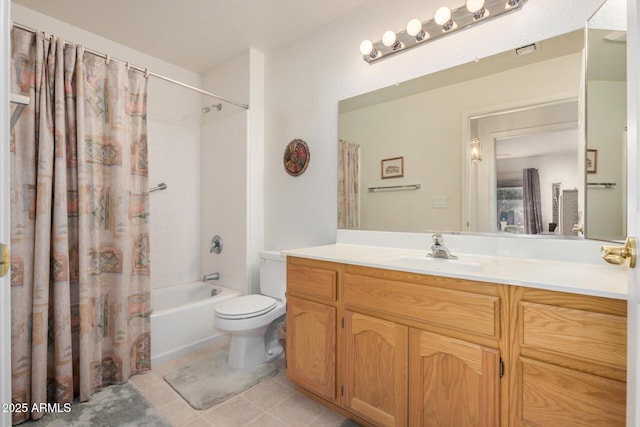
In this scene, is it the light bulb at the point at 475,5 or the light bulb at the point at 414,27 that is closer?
the light bulb at the point at 475,5

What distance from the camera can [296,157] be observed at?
238 cm

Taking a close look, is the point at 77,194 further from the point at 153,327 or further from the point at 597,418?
the point at 597,418

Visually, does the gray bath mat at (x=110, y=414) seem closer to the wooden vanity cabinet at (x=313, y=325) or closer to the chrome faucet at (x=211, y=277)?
the wooden vanity cabinet at (x=313, y=325)

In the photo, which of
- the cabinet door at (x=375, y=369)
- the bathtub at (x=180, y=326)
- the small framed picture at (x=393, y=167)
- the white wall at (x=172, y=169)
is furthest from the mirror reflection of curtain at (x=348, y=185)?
the white wall at (x=172, y=169)

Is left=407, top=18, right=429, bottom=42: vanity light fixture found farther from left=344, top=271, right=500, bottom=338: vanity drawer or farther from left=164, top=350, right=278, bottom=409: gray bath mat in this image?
left=164, top=350, right=278, bottom=409: gray bath mat

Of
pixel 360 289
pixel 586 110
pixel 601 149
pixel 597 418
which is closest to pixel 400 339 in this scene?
pixel 360 289

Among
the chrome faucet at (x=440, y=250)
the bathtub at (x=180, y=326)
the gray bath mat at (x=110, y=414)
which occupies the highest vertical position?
the chrome faucet at (x=440, y=250)

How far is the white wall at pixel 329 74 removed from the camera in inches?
58.2

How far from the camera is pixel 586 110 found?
129cm

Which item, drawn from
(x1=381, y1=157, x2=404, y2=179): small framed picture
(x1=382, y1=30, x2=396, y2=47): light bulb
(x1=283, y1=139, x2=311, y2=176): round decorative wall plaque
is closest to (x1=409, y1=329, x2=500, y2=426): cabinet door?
(x1=381, y1=157, x2=404, y2=179): small framed picture

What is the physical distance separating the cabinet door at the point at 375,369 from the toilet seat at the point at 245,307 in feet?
2.43

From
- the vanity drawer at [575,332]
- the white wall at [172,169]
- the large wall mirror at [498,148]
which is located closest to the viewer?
the vanity drawer at [575,332]

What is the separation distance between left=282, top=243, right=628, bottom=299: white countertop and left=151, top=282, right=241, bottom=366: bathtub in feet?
A: 3.73

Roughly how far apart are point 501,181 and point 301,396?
1603 millimetres
